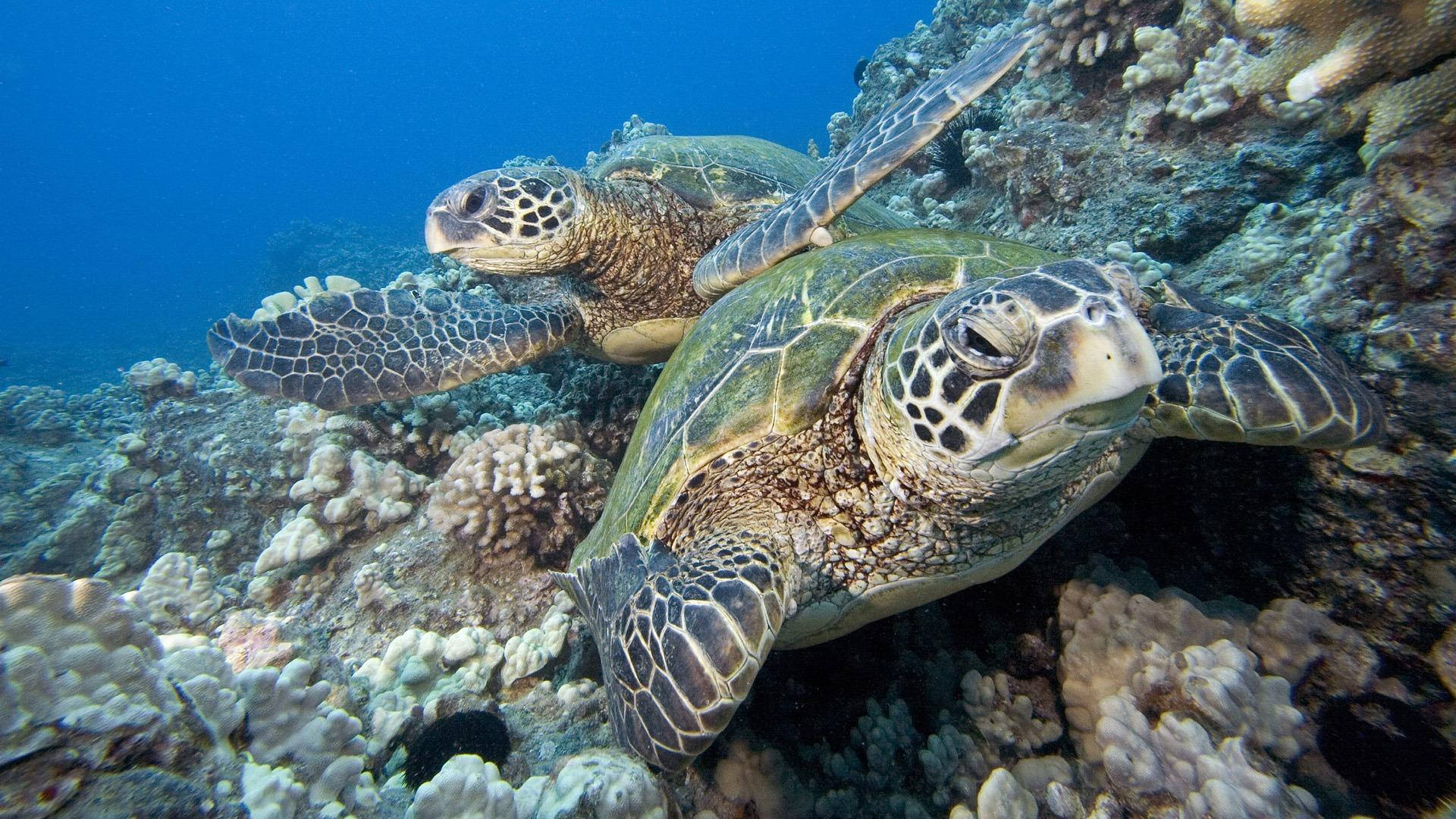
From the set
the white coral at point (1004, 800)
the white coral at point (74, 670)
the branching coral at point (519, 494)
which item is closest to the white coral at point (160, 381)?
the branching coral at point (519, 494)

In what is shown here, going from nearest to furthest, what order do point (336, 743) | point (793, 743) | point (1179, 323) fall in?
point (336, 743) < point (1179, 323) < point (793, 743)

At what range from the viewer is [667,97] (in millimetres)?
97062

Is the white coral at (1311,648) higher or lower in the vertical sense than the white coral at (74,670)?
lower

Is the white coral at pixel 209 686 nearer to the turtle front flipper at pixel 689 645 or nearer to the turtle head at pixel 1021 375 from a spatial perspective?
the turtle front flipper at pixel 689 645

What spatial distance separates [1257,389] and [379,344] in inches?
180

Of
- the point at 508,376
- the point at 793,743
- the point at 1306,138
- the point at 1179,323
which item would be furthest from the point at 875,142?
the point at 508,376

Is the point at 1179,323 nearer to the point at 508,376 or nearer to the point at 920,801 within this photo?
the point at 920,801

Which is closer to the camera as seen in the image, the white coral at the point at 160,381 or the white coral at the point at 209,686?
the white coral at the point at 209,686

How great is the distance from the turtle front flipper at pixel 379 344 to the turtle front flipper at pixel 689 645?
8.41 ft

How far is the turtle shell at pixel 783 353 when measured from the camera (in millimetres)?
2002

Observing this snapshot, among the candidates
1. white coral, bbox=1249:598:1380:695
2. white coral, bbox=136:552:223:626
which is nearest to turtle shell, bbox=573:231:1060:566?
white coral, bbox=1249:598:1380:695

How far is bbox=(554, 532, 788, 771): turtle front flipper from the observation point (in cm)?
149

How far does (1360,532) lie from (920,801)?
1.59m

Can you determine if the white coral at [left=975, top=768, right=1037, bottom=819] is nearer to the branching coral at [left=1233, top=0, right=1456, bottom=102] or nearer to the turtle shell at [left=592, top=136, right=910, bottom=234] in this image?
the branching coral at [left=1233, top=0, right=1456, bottom=102]
